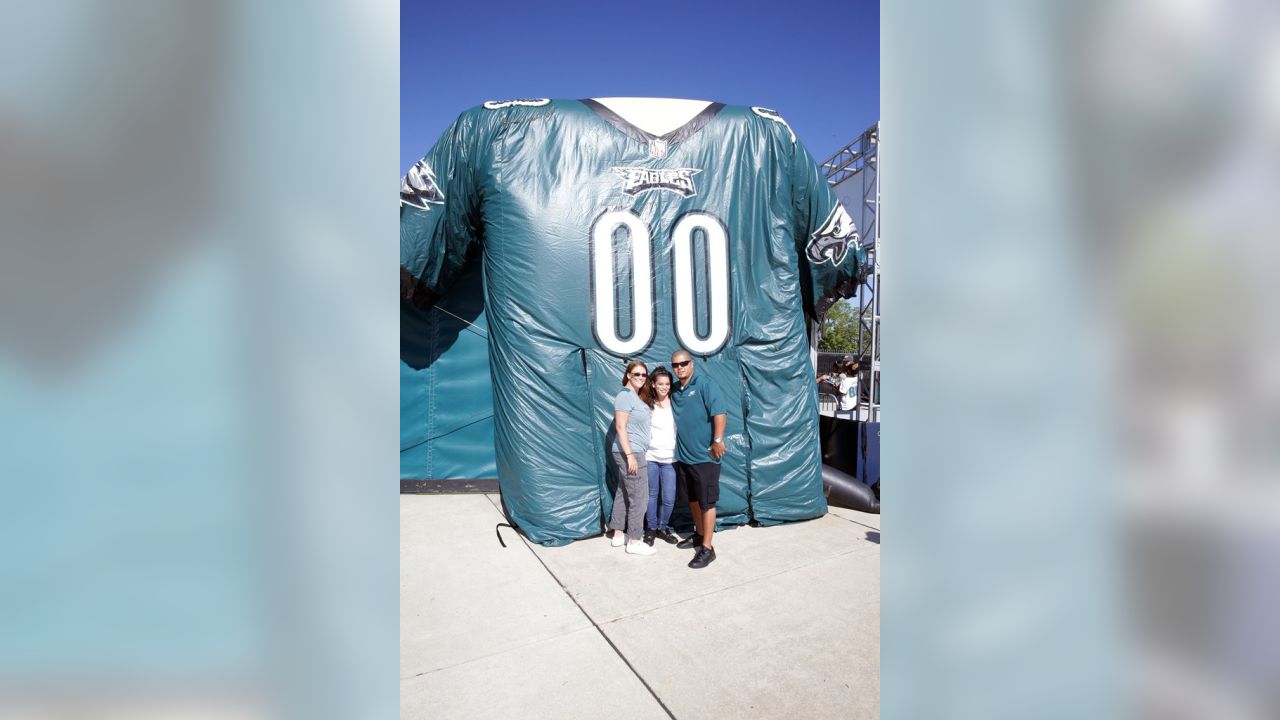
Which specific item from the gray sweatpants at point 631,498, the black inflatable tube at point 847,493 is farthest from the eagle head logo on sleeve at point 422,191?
the black inflatable tube at point 847,493

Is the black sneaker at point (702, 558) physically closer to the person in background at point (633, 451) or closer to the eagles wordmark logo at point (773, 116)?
the person in background at point (633, 451)

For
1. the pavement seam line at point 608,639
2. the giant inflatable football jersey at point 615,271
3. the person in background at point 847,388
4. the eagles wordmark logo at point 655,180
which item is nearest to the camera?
the pavement seam line at point 608,639

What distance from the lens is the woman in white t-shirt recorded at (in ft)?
12.4

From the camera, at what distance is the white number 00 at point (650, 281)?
4.29 metres

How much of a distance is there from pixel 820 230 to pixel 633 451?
2.62 m

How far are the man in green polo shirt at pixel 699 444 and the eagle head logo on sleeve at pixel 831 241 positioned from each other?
1808 mm

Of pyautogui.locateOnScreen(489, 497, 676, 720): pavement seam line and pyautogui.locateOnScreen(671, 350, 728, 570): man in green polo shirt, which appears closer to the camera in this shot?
pyautogui.locateOnScreen(489, 497, 676, 720): pavement seam line

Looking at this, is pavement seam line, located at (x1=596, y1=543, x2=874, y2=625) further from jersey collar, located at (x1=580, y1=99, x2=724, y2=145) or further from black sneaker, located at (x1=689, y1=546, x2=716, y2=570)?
jersey collar, located at (x1=580, y1=99, x2=724, y2=145)

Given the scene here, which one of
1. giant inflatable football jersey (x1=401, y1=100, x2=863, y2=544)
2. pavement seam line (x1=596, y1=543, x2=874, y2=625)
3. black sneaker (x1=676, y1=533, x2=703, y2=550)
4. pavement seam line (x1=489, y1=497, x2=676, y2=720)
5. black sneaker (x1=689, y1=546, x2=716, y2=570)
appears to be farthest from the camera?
giant inflatable football jersey (x1=401, y1=100, x2=863, y2=544)

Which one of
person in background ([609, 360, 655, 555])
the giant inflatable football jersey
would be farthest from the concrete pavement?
the giant inflatable football jersey

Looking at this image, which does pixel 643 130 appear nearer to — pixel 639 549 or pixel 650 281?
pixel 650 281
